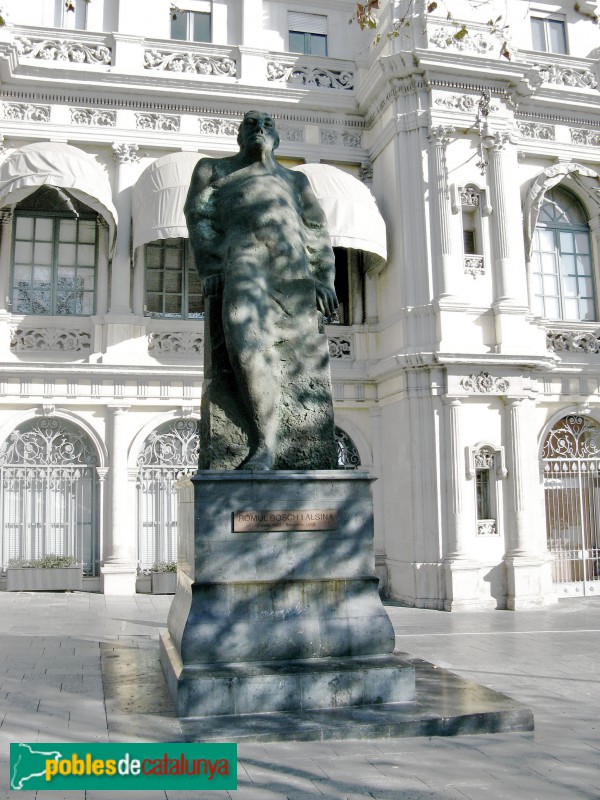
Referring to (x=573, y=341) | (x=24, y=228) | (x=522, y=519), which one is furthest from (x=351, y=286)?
(x=24, y=228)

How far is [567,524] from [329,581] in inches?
434

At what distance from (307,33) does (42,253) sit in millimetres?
7201

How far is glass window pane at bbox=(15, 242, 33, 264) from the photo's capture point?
1536 centimetres

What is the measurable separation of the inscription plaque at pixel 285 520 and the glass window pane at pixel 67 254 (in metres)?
11.2

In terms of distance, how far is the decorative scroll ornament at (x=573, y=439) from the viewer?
15961 millimetres

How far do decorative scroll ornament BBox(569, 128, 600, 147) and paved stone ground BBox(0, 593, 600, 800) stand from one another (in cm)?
1063

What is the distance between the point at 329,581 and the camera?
5.71 m

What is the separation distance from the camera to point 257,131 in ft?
21.9

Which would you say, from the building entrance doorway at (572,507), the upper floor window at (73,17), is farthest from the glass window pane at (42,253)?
the building entrance doorway at (572,507)

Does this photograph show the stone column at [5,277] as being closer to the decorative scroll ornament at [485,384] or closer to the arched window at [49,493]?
the arched window at [49,493]

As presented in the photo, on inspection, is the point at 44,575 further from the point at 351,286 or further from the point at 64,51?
the point at 64,51

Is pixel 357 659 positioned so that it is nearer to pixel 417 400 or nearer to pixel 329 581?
pixel 329 581

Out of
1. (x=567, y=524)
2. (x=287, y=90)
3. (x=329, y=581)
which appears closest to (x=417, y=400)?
(x=567, y=524)

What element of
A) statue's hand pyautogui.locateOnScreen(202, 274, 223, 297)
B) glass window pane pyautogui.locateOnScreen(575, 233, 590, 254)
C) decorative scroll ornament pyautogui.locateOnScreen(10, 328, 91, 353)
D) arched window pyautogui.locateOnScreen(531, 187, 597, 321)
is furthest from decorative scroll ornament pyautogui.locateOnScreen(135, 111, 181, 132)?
statue's hand pyautogui.locateOnScreen(202, 274, 223, 297)
